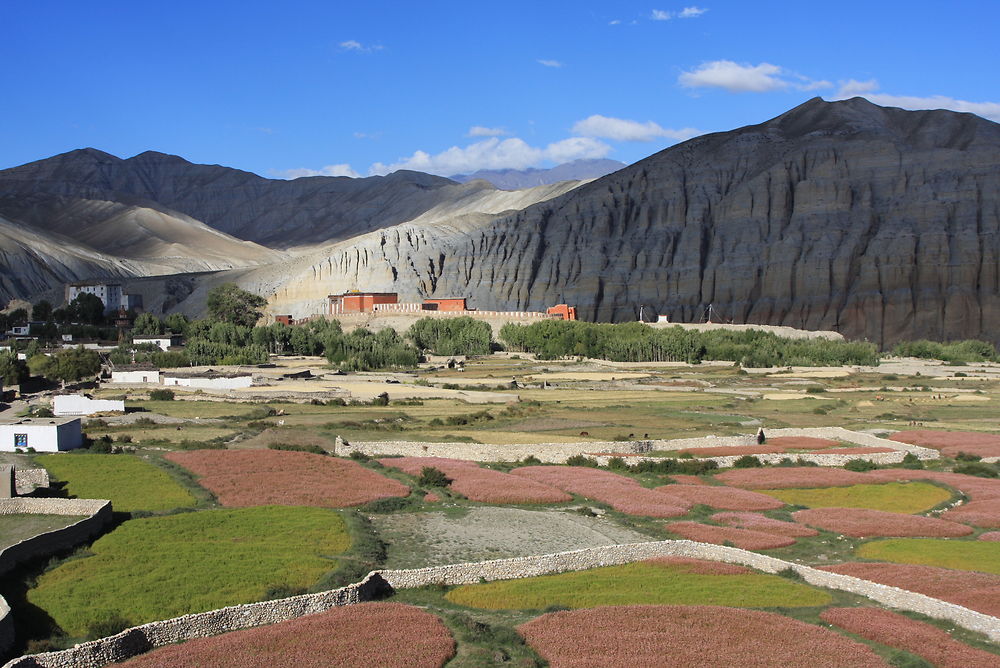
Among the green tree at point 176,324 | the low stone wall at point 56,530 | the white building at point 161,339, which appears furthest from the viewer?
the green tree at point 176,324

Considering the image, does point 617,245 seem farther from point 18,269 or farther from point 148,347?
point 18,269

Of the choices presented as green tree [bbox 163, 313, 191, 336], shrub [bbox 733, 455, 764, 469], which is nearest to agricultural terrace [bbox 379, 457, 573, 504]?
shrub [bbox 733, 455, 764, 469]

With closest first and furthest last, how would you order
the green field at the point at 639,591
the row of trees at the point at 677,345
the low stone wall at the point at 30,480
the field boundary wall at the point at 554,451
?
the green field at the point at 639,591 → the low stone wall at the point at 30,480 → the field boundary wall at the point at 554,451 → the row of trees at the point at 677,345

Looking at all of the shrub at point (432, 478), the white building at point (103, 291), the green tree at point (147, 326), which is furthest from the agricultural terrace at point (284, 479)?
the white building at point (103, 291)

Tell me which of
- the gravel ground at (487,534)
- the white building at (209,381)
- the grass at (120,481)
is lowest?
the gravel ground at (487,534)

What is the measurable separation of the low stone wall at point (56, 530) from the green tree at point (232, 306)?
11718 cm

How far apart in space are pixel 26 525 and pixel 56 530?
2844 millimetres

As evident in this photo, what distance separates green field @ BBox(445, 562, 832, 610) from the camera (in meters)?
26.1

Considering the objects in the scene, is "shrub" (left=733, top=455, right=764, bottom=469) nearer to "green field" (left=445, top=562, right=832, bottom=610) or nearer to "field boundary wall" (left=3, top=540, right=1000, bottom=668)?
"field boundary wall" (left=3, top=540, right=1000, bottom=668)

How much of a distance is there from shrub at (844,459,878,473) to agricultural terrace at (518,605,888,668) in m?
25.9

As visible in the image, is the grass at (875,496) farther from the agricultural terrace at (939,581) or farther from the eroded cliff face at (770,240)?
the eroded cliff face at (770,240)

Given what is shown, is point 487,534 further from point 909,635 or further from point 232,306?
point 232,306

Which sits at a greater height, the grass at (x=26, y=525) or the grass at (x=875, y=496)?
the grass at (x=26, y=525)

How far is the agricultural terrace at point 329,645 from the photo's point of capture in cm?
2045
